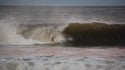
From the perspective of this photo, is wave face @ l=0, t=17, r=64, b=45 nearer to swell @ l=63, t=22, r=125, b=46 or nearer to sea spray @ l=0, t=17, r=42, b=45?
sea spray @ l=0, t=17, r=42, b=45

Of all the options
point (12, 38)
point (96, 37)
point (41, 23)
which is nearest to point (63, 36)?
point (96, 37)

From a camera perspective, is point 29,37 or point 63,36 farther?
point 29,37

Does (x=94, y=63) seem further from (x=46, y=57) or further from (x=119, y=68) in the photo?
(x=46, y=57)

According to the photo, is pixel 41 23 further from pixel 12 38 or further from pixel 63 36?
pixel 12 38

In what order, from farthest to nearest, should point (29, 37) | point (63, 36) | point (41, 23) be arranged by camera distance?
point (41, 23)
point (29, 37)
point (63, 36)

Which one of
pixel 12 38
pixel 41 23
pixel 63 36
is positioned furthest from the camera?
pixel 41 23

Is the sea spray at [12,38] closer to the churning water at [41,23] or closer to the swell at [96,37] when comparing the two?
the churning water at [41,23]

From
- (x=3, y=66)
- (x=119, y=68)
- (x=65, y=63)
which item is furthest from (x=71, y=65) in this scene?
(x=3, y=66)

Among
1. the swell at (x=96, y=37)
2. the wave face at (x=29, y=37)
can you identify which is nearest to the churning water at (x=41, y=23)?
the wave face at (x=29, y=37)

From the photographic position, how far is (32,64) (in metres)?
3.90

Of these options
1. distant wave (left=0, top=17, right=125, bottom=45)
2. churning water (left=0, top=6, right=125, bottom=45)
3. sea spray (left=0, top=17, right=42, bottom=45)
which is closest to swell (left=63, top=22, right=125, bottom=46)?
distant wave (left=0, top=17, right=125, bottom=45)

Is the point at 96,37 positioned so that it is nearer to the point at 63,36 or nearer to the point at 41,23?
the point at 63,36

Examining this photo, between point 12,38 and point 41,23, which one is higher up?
point 12,38

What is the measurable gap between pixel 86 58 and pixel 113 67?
2.09 feet
